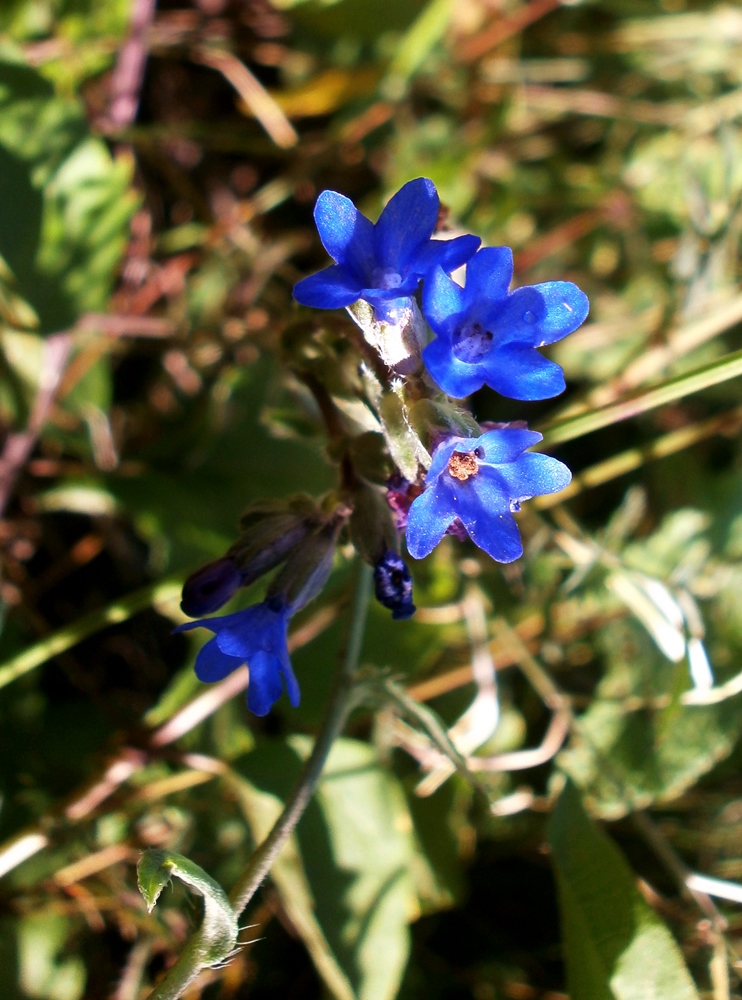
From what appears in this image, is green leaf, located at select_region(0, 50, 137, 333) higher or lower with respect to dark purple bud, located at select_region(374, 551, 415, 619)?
higher

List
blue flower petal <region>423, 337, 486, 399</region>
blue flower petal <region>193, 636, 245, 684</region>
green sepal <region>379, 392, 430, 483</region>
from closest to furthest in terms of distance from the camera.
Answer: blue flower petal <region>423, 337, 486, 399</region>
green sepal <region>379, 392, 430, 483</region>
blue flower petal <region>193, 636, 245, 684</region>

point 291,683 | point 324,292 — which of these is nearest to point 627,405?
point 324,292

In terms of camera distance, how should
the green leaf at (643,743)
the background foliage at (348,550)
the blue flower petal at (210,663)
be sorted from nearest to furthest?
A: the blue flower petal at (210,663) → the background foliage at (348,550) → the green leaf at (643,743)

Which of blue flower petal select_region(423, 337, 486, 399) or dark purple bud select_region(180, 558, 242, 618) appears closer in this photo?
blue flower petal select_region(423, 337, 486, 399)

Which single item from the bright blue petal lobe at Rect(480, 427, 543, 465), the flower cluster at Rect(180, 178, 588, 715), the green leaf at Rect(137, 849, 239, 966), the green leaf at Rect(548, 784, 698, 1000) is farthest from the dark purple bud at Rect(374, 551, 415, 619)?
the green leaf at Rect(548, 784, 698, 1000)

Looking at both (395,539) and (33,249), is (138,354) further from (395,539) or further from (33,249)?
(395,539)

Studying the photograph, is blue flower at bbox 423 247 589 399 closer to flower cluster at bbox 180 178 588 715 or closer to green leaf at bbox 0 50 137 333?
flower cluster at bbox 180 178 588 715

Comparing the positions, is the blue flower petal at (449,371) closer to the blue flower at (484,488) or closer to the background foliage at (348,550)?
the blue flower at (484,488)

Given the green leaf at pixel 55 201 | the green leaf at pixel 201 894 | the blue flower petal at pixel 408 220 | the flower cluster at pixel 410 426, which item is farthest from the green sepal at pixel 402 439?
the green leaf at pixel 55 201

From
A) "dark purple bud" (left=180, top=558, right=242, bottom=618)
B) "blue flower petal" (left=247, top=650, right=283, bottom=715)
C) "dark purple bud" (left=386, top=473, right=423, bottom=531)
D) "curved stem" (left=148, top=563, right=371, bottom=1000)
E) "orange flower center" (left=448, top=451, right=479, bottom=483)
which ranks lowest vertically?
"curved stem" (left=148, top=563, right=371, bottom=1000)
